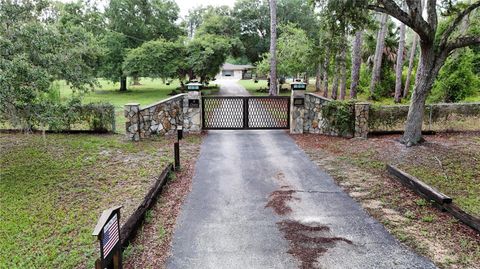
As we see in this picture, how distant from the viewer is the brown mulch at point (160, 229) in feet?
13.1

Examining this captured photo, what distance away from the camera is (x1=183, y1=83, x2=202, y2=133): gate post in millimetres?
11016

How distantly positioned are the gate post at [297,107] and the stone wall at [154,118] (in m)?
3.46

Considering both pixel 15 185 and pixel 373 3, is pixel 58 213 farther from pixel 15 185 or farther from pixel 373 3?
pixel 373 3

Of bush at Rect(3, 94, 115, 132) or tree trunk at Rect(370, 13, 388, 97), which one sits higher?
tree trunk at Rect(370, 13, 388, 97)

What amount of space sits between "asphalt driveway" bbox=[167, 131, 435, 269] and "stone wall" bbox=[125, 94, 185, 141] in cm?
310

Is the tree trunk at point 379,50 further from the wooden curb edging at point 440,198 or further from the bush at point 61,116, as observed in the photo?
the bush at point 61,116

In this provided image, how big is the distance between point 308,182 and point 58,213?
4.28m

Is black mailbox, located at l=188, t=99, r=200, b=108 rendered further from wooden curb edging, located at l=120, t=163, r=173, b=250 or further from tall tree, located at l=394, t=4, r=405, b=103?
tall tree, located at l=394, t=4, r=405, b=103

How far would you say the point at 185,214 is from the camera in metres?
5.30

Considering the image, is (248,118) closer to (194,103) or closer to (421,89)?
(194,103)

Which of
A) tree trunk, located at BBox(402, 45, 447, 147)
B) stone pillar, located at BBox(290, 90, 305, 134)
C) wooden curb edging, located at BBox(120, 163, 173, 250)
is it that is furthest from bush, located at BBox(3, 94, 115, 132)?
tree trunk, located at BBox(402, 45, 447, 147)

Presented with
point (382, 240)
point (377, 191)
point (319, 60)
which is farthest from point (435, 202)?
point (319, 60)

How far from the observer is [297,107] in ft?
36.0

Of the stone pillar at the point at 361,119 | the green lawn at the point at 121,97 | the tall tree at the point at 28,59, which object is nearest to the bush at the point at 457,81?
the stone pillar at the point at 361,119
